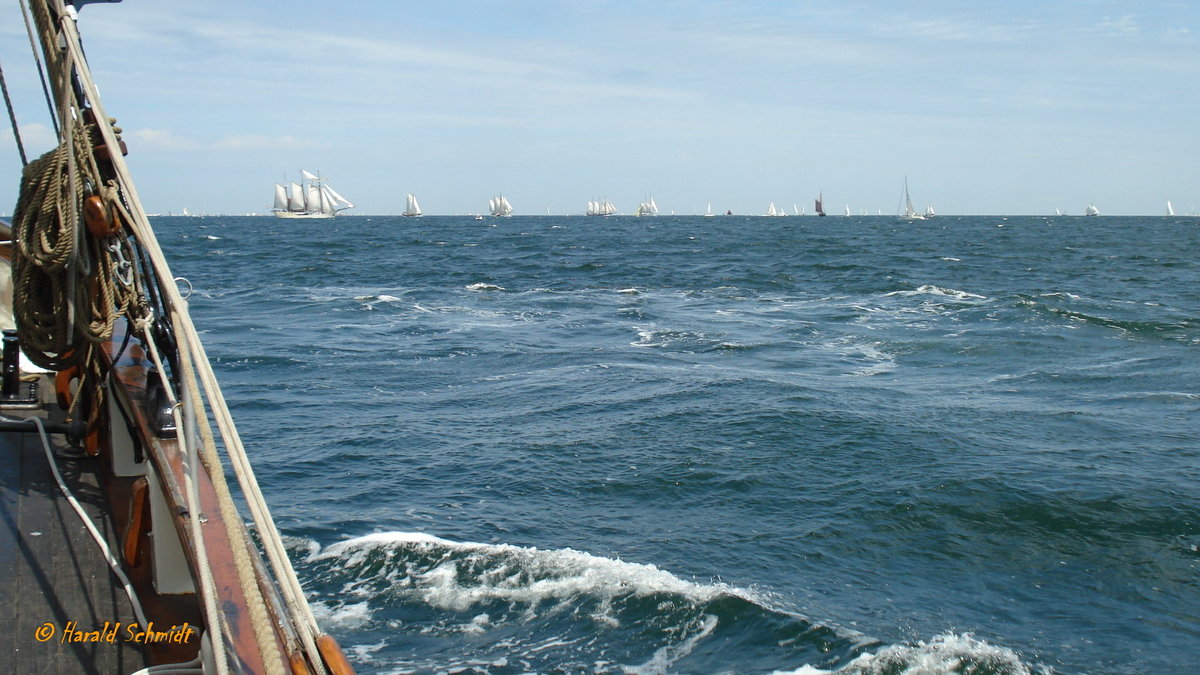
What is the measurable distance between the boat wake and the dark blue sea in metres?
0.02

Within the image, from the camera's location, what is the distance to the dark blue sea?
21.8ft

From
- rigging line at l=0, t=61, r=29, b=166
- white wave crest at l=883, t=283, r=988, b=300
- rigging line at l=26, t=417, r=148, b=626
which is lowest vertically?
white wave crest at l=883, t=283, r=988, b=300

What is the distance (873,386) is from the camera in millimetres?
14570

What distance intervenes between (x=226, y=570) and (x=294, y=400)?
10681 millimetres

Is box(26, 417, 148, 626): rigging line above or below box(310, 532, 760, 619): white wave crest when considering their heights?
above

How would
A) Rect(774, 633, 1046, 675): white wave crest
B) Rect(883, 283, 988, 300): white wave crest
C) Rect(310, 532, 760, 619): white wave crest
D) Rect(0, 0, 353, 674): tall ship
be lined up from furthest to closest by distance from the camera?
Rect(883, 283, 988, 300): white wave crest, Rect(310, 532, 760, 619): white wave crest, Rect(774, 633, 1046, 675): white wave crest, Rect(0, 0, 353, 674): tall ship

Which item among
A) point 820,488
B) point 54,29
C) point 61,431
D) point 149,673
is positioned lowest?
point 820,488

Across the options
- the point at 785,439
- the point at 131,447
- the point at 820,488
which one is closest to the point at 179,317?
the point at 131,447

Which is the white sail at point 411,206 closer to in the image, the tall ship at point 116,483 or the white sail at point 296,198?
the white sail at point 296,198

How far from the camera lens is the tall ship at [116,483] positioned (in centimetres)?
263

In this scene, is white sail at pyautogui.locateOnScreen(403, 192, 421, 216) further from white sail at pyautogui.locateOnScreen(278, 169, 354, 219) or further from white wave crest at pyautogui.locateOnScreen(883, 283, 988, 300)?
white wave crest at pyautogui.locateOnScreen(883, 283, 988, 300)

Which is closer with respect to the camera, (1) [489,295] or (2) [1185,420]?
(2) [1185,420]

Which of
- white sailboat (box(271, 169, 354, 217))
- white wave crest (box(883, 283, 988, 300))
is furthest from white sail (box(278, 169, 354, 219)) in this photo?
white wave crest (box(883, 283, 988, 300))

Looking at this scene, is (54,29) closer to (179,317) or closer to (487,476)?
(179,317)
